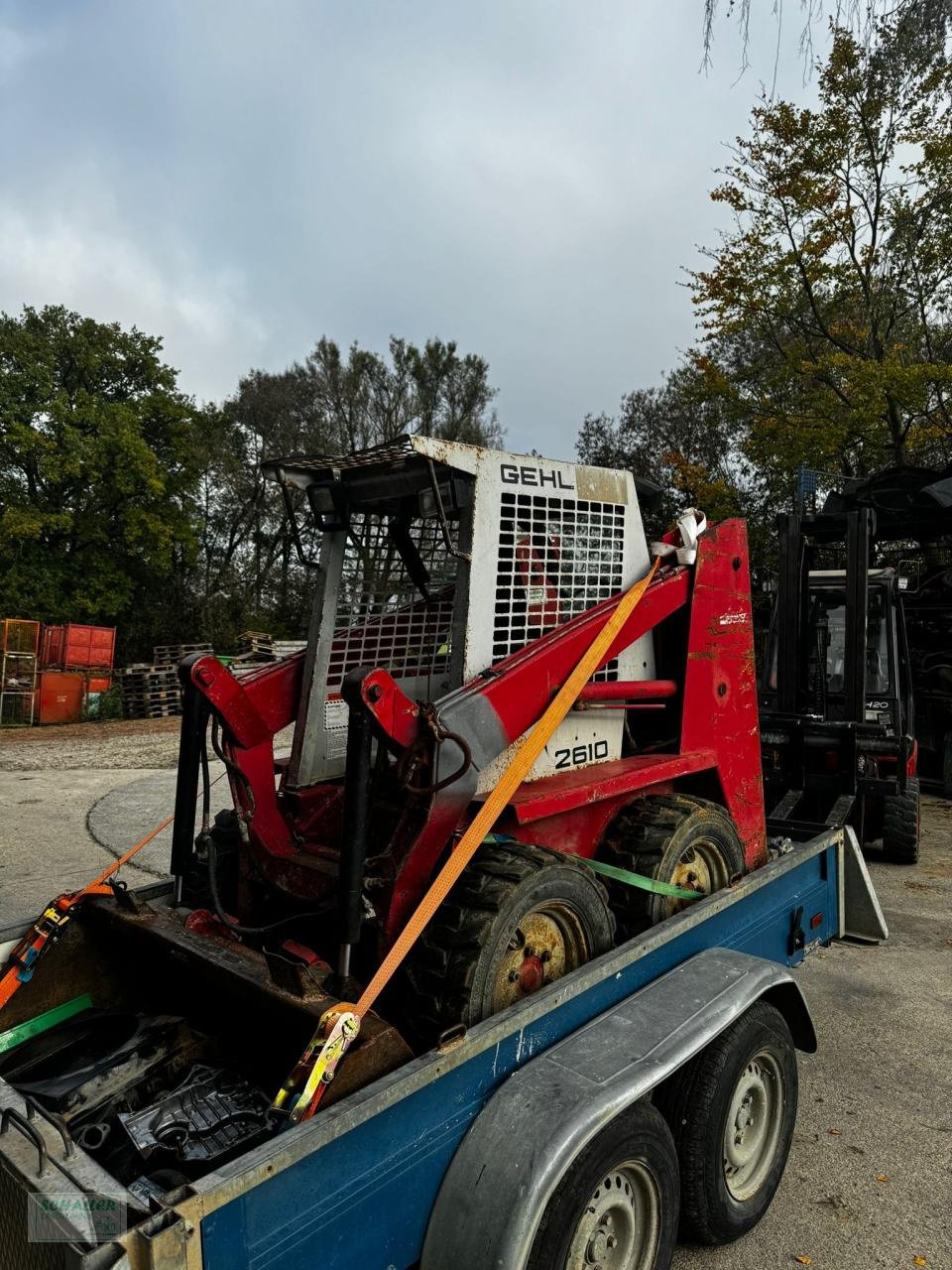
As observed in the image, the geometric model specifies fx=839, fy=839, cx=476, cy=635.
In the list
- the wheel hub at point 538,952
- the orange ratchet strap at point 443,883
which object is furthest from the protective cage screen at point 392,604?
the wheel hub at point 538,952

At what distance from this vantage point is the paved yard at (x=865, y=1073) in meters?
2.77

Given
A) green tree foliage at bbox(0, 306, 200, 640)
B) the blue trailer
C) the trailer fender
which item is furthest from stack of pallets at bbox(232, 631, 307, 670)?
the trailer fender

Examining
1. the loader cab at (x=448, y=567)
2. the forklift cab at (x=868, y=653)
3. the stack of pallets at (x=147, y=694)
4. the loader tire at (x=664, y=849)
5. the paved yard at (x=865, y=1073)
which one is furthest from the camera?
the stack of pallets at (x=147, y=694)

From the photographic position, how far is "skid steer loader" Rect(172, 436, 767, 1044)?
2508 millimetres

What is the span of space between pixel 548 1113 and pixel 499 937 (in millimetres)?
534

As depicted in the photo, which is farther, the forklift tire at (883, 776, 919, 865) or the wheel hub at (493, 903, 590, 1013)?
the forklift tire at (883, 776, 919, 865)

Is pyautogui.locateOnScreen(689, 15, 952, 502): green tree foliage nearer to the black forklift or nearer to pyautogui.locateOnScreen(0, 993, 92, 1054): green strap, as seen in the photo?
the black forklift

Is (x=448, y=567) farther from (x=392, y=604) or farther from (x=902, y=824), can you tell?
(x=902, y=824)

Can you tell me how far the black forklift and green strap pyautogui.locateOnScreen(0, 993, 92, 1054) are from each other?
4.59 m

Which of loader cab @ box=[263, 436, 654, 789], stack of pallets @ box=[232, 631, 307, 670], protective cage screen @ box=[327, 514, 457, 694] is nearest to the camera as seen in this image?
loader cab @ box=[263, 436, 654, 789]

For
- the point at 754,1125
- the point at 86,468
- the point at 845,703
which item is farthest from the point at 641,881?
the point at 86,468

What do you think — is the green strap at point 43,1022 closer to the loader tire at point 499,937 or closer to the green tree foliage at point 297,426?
the loader tire at point 499,937

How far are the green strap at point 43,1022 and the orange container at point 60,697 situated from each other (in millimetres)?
17477

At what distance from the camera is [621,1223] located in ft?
7.59
